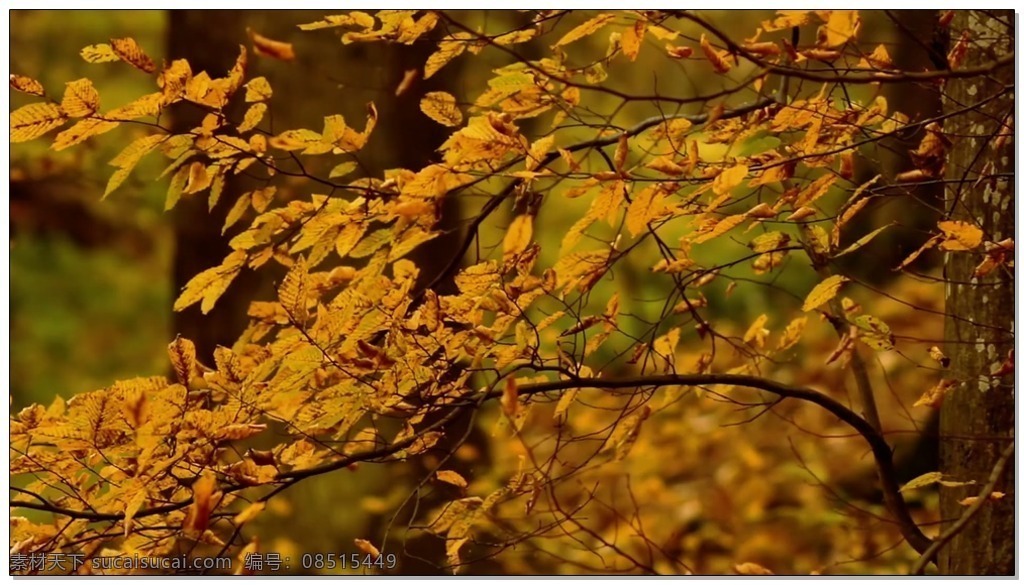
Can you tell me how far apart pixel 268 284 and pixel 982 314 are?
2123 millimetres

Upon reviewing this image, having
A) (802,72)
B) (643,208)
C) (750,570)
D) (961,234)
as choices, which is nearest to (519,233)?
(643,208)

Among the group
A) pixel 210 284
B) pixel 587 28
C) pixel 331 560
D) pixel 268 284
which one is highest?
pixel 587 28

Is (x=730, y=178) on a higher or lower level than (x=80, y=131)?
higher

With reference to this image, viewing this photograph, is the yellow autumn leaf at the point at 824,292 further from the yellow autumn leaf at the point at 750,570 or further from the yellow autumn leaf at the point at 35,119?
the yellow autumn leaf at the point at 35,119

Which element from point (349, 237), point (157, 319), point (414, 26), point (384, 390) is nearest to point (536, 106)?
point (414, 26)

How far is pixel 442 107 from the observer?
5.26ft

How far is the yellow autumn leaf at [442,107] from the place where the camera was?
1594 mm

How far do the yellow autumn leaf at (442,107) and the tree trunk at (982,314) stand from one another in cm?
108

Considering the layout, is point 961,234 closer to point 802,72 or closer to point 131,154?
point 802,72

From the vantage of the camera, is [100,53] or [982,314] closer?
[100,53]

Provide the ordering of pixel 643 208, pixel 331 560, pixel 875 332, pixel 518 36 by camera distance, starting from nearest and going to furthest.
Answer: pixel 643 208 → pixel 518 36 → pixel 875 332 → pixel 331 560

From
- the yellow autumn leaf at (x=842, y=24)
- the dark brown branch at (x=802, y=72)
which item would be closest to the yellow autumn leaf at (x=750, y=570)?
the dark brown branch at (x=802, y=72)

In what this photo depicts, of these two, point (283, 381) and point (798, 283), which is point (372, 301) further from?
point (798, 283)

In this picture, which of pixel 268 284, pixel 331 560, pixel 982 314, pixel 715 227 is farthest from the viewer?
pixel 331 560
